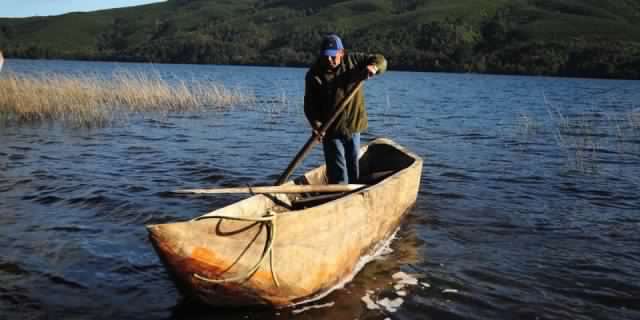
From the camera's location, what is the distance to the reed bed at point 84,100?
17.2 m

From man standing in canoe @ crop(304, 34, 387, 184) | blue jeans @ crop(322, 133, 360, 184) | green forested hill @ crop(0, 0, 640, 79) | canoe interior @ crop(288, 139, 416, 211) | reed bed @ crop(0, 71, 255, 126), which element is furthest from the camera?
green forested hill @ crop(0, 0, 640, 79)

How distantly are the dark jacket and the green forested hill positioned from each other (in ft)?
265

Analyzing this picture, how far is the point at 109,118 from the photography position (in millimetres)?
18312

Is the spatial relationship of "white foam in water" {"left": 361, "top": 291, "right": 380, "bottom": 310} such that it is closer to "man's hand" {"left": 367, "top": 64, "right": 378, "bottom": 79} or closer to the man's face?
"man's hand" {"left": 367, "top": 64, "right": 378, "bottom": 79}

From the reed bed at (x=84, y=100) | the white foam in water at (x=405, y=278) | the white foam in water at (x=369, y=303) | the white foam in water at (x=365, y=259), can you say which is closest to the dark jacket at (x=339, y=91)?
the white foam in water at (x=365, y=259)

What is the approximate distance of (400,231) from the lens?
7625mm

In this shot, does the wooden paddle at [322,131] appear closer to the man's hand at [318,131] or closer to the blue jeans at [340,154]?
the man's hand at [318,131]

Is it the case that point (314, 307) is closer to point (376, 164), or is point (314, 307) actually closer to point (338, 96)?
point (338, 96)

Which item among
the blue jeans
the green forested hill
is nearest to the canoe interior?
the blue jeans

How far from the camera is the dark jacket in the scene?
21.4ft

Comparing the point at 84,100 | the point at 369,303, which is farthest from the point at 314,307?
the point at 84,100

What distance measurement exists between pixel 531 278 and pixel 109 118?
15.7 meters

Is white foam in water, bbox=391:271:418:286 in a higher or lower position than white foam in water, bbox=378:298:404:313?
lower

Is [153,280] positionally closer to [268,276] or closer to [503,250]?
[268,276]
